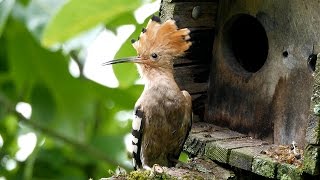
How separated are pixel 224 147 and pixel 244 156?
208mm

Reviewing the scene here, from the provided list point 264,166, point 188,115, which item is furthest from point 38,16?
point 264,166

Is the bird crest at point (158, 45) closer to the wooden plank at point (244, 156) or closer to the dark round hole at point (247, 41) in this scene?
the dark round hole at point (247, 41)

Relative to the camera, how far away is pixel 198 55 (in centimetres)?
532

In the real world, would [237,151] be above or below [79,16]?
below

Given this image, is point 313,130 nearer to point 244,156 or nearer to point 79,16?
point 244,156

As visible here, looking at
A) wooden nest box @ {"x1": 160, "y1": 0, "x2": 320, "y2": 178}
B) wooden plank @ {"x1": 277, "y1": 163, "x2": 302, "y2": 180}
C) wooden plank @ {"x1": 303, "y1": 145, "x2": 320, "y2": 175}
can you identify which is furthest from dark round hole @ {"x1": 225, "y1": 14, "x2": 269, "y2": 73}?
wooden plank @ {"x1": 303, "y1": 145, "x2": 320, "y2": 175}

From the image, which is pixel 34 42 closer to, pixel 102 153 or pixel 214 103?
pixel 102 153

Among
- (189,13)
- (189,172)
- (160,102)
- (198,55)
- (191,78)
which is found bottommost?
(189,172)

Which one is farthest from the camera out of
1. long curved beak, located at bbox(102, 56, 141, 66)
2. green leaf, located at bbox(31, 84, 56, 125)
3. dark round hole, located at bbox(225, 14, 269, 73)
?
green leaf, located at bbox(31, 84, 56, 125)

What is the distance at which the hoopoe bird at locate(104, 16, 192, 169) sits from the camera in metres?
4.91

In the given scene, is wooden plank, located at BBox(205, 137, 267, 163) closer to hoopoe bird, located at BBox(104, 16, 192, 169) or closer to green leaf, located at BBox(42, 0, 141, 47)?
hoopoe bird, located at BBox(104, 16, 192, 169)

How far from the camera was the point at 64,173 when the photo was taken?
6.96 meters

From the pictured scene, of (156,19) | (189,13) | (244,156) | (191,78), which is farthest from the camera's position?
(191,78)

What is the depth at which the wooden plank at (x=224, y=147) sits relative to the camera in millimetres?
4582
